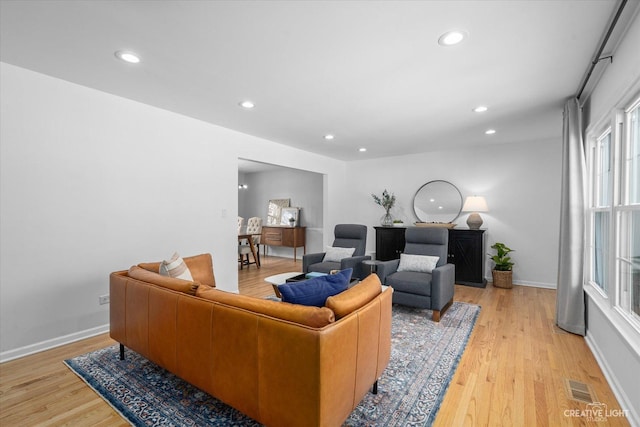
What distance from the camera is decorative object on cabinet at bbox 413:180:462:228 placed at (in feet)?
17.9

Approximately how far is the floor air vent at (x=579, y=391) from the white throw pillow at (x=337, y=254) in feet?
9.02

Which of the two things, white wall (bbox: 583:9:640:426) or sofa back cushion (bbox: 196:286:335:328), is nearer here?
sofa back cushion (bbox: 196:286:335:328)

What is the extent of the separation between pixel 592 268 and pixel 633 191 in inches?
48.9

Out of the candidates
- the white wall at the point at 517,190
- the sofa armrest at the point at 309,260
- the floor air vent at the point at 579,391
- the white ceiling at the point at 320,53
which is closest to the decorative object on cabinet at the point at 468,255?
the white wall at the point at 517,190

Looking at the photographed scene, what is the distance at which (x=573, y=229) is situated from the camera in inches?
116

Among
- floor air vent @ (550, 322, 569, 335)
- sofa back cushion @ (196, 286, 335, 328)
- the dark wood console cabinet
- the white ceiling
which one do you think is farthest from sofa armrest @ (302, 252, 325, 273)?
floor air vent @ (550, 322, 569, 335)

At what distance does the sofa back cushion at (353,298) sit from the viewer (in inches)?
58.6

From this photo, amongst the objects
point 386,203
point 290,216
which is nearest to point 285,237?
point 290,216

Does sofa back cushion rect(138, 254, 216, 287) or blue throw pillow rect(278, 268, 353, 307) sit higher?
blue throw pillow rect(278, 268, 353, 307)

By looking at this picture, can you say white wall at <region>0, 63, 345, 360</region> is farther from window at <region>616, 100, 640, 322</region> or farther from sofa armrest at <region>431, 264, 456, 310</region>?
window at <region>616, 100, 640, 322</region>

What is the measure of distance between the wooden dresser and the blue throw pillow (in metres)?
5.78

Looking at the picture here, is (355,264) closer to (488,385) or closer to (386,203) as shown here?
(488,385)

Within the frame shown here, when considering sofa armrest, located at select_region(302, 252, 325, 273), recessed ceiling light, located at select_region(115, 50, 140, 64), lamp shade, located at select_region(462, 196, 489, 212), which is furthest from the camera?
lamp shade, located at select_region(462, 196, 489, 212)

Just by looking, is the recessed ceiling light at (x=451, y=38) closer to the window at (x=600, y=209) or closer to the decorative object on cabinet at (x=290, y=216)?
the window at (x=600, y=209)
